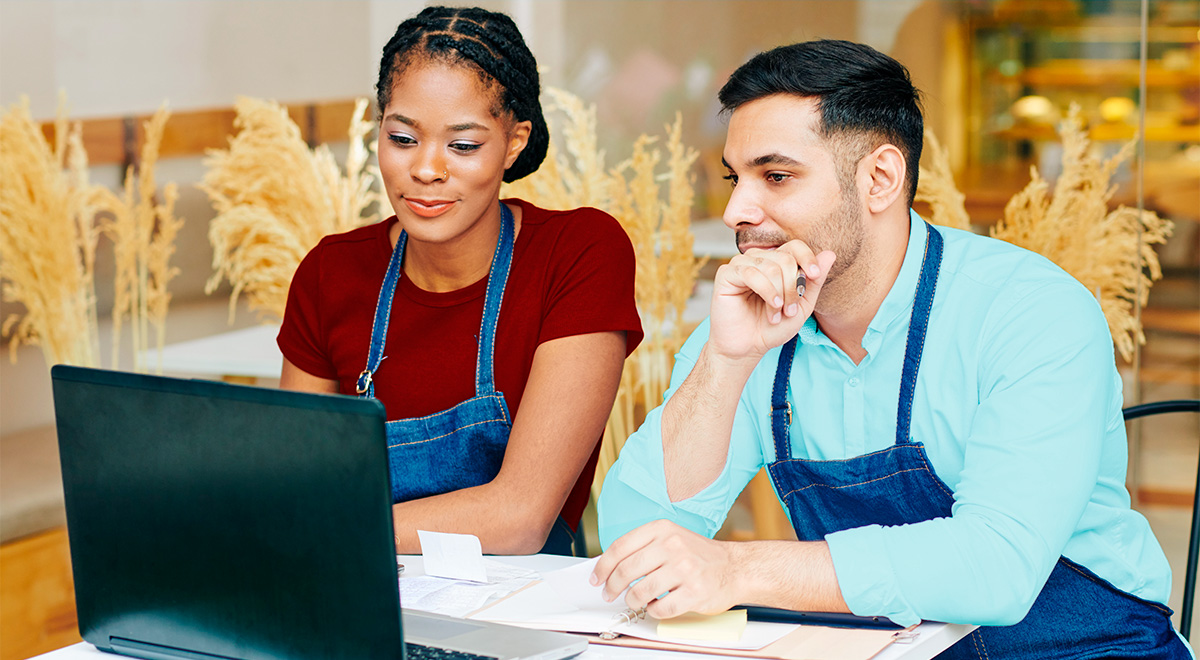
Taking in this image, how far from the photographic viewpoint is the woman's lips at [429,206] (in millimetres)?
1883

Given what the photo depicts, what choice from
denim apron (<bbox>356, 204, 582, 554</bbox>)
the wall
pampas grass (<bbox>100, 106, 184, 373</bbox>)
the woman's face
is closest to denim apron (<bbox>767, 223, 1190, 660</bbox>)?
denim apron (<bbox>356, 204, 582, 554</bbox>)

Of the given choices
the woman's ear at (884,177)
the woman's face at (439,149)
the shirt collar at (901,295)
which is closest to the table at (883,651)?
the shirt collar at (901,295)

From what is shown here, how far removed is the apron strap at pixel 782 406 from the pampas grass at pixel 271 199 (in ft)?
5.95

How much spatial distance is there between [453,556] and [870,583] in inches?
20.0

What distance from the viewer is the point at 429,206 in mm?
1894

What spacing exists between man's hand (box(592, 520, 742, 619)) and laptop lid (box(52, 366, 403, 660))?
1.05 ft

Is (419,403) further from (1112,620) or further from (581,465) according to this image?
(1112,620)

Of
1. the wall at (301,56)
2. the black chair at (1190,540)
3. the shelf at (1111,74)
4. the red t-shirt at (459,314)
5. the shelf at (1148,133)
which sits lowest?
the black chair at (1190,540)

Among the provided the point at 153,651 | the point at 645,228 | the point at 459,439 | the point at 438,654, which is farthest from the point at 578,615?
the point at 645,228

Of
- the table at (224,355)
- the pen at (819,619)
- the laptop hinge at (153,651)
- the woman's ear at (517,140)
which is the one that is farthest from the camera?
the table at (224,355)

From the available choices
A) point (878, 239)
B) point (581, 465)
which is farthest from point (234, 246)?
point (878, 239)

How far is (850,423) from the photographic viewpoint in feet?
4.98

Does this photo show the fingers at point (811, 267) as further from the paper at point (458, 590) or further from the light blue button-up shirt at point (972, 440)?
the paper at point (458, 590)

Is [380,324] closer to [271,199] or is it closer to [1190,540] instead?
[1190,540]
